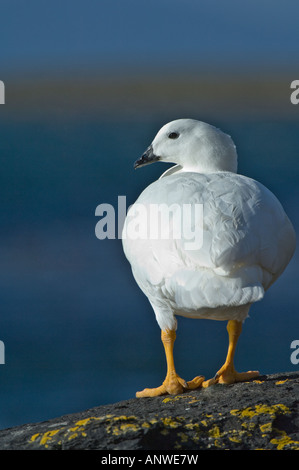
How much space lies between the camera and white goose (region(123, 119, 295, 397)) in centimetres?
460

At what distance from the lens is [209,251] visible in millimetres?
4629

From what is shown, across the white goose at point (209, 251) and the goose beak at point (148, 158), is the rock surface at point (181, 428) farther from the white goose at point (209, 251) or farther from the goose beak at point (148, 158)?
the goose beak at point (148, 158)

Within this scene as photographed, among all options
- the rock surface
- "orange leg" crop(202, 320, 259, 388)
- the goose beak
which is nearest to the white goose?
"orange leg" crop(202, 320, 259, 388)

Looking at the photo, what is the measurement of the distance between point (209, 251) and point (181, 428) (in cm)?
128

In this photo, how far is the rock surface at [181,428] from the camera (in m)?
3.60

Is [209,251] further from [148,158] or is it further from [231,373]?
[148,158]

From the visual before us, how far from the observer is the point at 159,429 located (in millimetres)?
3676

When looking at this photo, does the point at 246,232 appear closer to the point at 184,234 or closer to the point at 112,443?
the point at 184,234

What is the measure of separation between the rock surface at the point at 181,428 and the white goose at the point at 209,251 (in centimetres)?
66

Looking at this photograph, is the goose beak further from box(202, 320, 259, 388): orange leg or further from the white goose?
box(202, 320, 259, 388): orange leg

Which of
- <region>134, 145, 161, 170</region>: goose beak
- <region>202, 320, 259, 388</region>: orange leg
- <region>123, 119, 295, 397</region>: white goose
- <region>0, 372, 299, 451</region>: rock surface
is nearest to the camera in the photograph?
<region>0, 372, 299, 451</region>: rock surface

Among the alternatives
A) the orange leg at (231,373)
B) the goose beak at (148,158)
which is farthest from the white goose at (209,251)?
the goose beak at (148,158)

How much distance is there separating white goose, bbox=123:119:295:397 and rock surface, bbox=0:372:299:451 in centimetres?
66
